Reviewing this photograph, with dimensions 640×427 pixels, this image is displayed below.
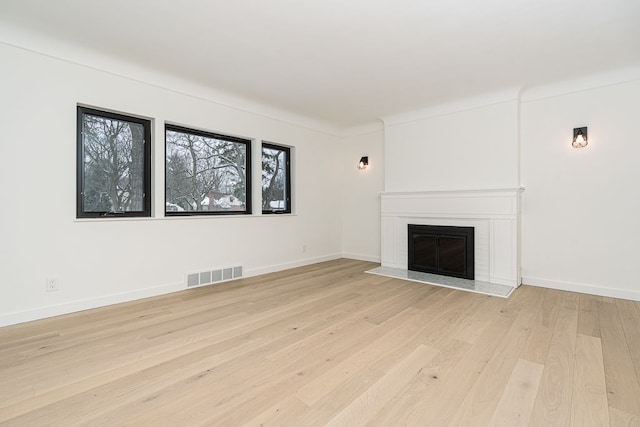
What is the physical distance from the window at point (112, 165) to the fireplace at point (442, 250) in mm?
3620

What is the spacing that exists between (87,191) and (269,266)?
2449 mm

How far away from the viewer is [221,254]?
410cm

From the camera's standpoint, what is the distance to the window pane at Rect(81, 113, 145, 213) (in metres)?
3.09

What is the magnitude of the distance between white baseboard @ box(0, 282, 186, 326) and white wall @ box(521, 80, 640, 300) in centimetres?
449

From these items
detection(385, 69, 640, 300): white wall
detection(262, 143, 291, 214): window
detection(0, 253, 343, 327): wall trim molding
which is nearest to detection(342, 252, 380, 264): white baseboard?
detection(262, 143, 291, 214): window

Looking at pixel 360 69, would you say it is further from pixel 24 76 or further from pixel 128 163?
pixel 24 76

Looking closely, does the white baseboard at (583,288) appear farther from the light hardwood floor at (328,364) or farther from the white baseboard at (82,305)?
the white baseboard at (82,305)

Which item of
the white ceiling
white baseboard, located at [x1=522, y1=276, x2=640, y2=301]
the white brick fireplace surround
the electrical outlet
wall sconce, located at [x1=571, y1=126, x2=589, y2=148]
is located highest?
the white ceiling

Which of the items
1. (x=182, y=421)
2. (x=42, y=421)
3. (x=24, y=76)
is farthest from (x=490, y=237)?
(x=24, y=76)

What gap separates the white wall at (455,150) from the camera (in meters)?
4.01

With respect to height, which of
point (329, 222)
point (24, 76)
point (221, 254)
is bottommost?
point (221, 254)

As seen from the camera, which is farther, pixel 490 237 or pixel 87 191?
pixel 490 237

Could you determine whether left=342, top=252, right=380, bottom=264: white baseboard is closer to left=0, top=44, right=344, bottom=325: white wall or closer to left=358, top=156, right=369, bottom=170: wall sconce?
left=358, top=156, right=369, bottom=170: wall sconce

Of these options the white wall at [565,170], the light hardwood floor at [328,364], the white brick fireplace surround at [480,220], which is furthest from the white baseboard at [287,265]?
the white wall at [565,170]
